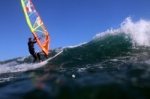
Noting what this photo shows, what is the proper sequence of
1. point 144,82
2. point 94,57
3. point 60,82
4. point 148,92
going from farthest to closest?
point 94,57, point 60,82, point 144,82, point 148,92

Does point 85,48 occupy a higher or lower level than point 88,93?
higher

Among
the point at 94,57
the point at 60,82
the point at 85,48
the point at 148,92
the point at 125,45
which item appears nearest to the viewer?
the point at 148,92

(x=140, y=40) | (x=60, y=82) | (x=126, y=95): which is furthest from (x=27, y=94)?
(x=140, y=40)

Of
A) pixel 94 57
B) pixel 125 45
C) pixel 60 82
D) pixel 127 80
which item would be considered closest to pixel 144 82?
pixel 127 80

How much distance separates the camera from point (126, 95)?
3885 millimetres

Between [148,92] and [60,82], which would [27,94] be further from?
[148,92]

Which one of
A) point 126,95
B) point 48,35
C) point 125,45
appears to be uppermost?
point 48,35

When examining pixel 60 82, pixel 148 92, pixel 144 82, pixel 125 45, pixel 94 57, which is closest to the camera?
pixel 148 92

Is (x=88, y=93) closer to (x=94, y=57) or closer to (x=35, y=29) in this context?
(x=94, y=57)

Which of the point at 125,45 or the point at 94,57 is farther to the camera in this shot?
the point at 125,45

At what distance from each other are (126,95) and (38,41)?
13.9m

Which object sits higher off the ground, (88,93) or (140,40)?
(140,40)

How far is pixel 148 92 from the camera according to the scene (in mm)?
3873

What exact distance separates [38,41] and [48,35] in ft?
5.25
